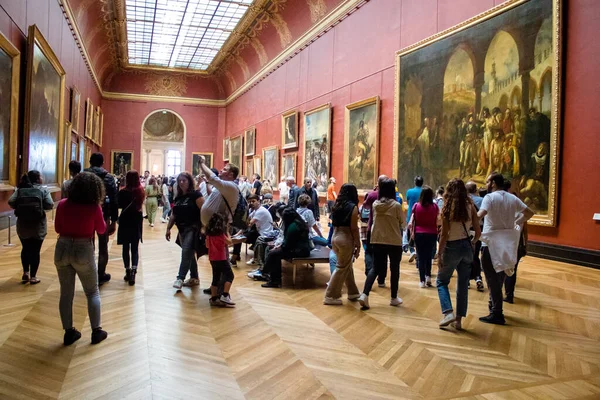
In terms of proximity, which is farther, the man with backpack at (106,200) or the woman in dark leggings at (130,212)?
the woman in dark leggings at (130,212)

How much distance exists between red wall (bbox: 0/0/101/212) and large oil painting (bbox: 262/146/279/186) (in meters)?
8.29

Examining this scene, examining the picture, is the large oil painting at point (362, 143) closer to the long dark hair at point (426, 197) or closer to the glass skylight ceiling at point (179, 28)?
the long dark hair at point (426, 197)

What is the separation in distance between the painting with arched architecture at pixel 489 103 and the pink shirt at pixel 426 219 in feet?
9.49

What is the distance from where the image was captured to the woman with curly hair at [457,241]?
4590mm

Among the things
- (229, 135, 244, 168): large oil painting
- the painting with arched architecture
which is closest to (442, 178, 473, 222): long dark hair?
the painting with arched architecture

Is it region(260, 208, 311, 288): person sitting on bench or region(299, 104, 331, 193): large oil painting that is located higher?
region(299, 104, 331, 193): large oil painting

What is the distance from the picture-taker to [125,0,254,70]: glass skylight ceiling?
1895 cm

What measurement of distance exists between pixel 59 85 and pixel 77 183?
35.8 ft

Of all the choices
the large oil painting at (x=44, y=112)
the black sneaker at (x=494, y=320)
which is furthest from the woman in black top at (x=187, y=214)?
the large oil painting at (x=44, y=112)

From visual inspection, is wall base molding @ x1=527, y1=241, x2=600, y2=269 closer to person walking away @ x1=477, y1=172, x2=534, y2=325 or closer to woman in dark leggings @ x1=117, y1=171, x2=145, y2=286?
person walking away @ x1=477, y1=172, x2=534, y2=325

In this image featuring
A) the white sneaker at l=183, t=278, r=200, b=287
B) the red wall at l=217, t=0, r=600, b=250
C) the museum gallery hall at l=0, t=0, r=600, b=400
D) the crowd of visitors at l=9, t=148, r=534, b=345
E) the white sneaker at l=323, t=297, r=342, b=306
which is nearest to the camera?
the museum gallery hall at l=0, t=0, r=600, b=400

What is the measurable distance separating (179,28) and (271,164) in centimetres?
800

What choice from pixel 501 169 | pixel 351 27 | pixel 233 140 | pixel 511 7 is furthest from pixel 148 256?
pixel 233 140

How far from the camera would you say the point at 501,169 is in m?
8.76
